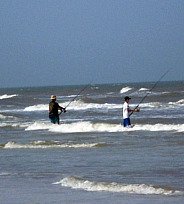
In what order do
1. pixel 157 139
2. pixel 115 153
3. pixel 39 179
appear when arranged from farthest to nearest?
pixel 157 139 → pixel 115 153 → pixel 39 179

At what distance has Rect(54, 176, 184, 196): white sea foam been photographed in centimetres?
894

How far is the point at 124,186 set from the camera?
940cm

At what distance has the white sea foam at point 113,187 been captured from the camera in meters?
8.94

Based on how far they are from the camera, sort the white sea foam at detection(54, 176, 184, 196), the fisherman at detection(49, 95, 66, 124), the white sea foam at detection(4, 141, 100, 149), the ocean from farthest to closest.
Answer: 1. the fisherman at detection(49, 95, 66, 124)
2. the white sea foam at detection(4, 141, 100, 149)
3. the white sea foam at detection(54, 176, 184, 196)
4. the ocean

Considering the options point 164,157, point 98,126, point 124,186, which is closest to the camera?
point 124,186

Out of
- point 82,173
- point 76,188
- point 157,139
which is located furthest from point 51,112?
point 76,188

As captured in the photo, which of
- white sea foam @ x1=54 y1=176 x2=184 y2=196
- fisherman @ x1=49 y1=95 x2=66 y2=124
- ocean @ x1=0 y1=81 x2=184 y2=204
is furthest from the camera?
fisherman @ x1=49 y1=95 x2=66 y2=124

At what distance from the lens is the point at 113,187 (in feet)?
30.9

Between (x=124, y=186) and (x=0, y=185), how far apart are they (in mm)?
1999

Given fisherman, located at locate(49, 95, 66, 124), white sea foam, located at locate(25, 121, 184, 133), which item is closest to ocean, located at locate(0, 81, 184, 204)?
white sea foam, located at locate(25, 121, 184, 133)

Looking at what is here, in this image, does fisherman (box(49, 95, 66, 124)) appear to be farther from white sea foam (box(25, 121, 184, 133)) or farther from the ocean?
the ocean

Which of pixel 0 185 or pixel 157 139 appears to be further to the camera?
pixel 157 139

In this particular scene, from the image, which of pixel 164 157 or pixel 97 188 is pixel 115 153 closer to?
pixel 164 157

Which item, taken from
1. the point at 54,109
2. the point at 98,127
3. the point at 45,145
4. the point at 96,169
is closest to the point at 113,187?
the point at 96,169
